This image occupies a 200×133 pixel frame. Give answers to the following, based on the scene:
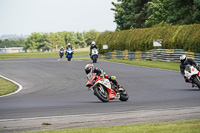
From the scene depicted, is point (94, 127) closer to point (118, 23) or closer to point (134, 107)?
point (134, 107)

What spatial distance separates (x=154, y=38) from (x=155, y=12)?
2162cm

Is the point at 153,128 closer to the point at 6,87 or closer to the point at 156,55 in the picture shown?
the point at 6,87

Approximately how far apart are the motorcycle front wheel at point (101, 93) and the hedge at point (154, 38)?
968 inches

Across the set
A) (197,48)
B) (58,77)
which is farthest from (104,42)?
(58,77)

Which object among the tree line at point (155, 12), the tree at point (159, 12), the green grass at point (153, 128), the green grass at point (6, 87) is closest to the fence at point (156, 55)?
the tree line at point (155, 12)

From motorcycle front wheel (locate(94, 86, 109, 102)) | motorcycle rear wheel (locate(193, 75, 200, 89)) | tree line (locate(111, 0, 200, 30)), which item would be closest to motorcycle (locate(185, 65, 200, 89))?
motorcycle rear wheel (locate(193, 75, 200, 89))

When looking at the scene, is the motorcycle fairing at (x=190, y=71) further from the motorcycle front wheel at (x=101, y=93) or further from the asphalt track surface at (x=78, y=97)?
the motorcycle front wheel at (x=101, y=93)

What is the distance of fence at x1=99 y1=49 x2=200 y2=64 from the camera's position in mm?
39487

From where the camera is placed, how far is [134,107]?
39.5ft

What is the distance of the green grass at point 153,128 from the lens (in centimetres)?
781

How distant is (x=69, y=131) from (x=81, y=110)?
3423 mm

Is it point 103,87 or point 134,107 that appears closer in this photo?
point 134,107

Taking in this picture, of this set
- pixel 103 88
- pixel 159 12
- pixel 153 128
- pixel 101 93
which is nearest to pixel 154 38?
pixel 159 12

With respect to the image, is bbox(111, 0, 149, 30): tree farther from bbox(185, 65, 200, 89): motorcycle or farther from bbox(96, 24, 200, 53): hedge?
bbox(185, 65, 200, 89): motorcycle
